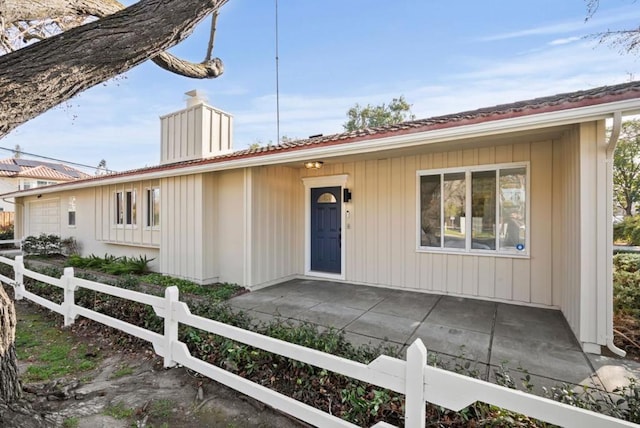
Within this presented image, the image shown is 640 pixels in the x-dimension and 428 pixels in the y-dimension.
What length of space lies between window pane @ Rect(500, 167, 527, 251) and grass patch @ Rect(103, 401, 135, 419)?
219 inches

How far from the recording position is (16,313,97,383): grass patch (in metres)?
3.33

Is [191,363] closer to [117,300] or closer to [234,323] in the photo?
[234,323]

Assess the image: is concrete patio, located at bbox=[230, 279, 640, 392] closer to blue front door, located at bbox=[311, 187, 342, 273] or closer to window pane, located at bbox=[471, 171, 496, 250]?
blue front door, located at bbox=[311, 187, 342, 273]

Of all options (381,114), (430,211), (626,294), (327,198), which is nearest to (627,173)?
(381,114)

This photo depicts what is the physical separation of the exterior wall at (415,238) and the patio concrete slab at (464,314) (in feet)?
1.09

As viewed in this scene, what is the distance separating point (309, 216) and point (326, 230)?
58cm

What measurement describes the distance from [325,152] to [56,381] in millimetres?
4289

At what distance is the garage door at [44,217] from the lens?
1233 centimetres

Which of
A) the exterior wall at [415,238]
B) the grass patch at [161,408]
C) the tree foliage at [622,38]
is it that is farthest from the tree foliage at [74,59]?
the tree foliage at [622,38]

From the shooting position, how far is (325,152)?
4.93 meters

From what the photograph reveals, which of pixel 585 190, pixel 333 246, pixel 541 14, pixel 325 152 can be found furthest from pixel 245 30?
pixel 585 190

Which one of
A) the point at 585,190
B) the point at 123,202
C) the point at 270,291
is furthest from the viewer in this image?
the point at 123,202

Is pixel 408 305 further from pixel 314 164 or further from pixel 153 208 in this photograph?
pixel 153 208

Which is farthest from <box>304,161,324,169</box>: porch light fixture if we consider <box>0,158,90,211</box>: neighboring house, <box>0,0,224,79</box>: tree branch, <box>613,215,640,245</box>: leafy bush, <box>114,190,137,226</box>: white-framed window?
<box>0,158,90,211</box>: neighboring house
